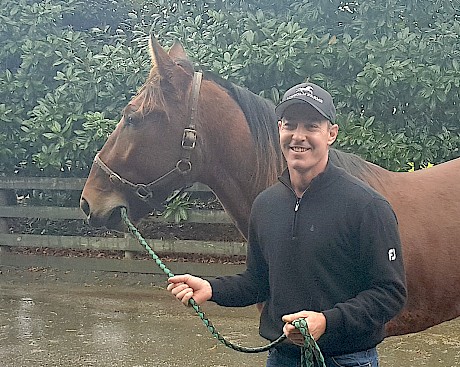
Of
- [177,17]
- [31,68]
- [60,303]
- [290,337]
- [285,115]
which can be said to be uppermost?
[177,17]

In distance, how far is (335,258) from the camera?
74.6 inches

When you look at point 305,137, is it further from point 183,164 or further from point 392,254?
point 183,164

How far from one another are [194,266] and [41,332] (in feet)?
6.05

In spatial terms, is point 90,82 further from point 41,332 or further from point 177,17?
point 41,332

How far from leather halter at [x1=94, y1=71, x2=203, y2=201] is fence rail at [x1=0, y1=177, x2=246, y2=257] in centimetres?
381

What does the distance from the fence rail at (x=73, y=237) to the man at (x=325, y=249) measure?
462 cm

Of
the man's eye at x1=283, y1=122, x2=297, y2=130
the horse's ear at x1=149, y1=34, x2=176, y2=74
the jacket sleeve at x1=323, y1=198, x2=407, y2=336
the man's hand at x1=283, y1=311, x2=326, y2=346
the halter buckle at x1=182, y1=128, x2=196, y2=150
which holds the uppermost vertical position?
the horse's ear at x1=149, y1=34, x2=176, y2=74

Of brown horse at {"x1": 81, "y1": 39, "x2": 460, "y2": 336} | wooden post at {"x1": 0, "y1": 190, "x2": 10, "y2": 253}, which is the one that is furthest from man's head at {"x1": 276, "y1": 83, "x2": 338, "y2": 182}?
wooden post at {"x1": 0, "y1": 190, "x2": 10, "y2": 253}

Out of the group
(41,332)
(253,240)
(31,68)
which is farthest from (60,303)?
(253,240)

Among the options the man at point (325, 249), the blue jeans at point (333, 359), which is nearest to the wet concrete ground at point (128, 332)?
the blue jeans at point (333, 359)

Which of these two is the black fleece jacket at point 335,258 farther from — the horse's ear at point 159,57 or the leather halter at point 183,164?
the horse's ear at point 159,57

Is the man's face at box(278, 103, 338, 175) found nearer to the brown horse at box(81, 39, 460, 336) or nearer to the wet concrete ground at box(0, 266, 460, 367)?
the brown horse at box(81, 39, 460, 336)

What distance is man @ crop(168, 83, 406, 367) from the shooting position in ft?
5.92

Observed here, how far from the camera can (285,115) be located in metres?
1.95
